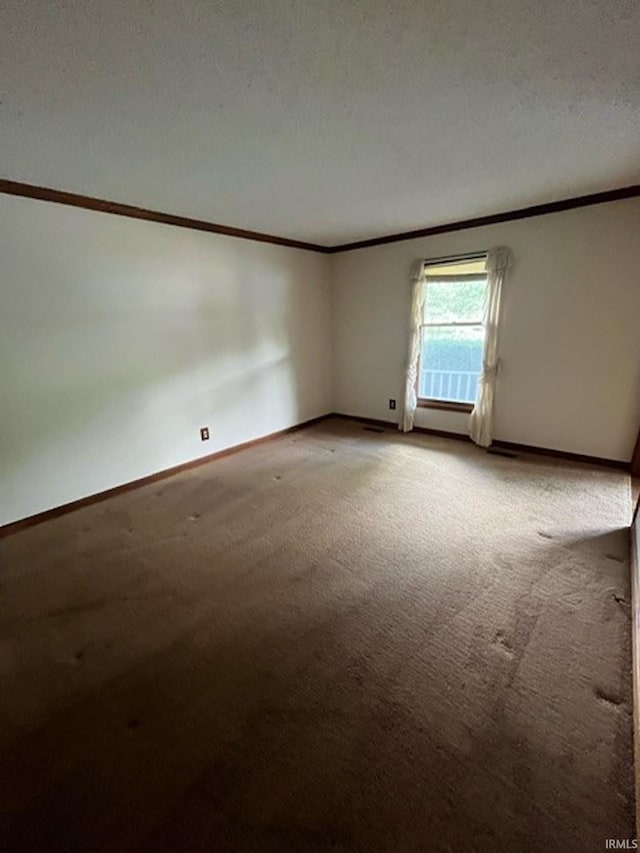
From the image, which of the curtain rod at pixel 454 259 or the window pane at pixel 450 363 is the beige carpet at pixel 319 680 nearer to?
the window pane at pixel 450 363

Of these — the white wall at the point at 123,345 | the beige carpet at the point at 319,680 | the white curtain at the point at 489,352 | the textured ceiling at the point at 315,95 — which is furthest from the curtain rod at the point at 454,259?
the beige carpet at the point at 319,680

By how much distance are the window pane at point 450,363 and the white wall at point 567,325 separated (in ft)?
0.90

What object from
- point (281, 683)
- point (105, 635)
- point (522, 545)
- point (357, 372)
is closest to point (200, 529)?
point (105, 635)

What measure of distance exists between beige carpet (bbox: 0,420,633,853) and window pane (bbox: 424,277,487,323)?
215 centimetres

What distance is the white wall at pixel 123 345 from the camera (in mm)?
2514

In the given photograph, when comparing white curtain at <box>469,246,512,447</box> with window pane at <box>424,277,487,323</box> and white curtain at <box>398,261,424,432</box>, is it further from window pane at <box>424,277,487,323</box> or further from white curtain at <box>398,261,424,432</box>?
white curtain at <box>398,261,424,432</box>

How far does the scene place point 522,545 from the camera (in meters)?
2.33

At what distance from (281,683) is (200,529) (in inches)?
52.2

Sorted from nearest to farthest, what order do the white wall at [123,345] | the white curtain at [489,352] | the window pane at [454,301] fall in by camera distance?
the white wall at [123,345]
the white curtain at [489,352]
the window pane at [454,301]

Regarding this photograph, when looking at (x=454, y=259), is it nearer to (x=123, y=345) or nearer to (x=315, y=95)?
(x=315, y=95)

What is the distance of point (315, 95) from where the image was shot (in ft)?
5.14

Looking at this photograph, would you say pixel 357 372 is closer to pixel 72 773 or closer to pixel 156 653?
pixel 156 653

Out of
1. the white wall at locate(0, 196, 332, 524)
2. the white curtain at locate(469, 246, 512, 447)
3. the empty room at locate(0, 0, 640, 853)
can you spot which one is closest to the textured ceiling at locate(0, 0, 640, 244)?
the empty room at locate(0, 0, 640, 853)

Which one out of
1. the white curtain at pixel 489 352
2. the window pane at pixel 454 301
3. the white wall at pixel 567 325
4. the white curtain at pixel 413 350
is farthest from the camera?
the white curtain at pixel 413 350
